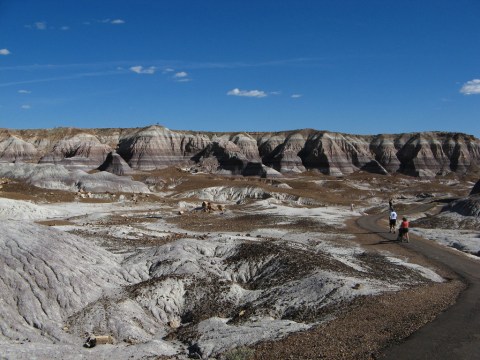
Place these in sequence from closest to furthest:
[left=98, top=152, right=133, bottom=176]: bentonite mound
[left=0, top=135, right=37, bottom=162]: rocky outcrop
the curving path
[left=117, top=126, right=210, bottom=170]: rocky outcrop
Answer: the curving path
[left=98, top=152, right=133, bottom=176]: bentonite mound
[left=0, top=135, right=37, bottom=162]: rocky outcrop
[left=117, top=126, right=210, bottom=170]: rocky outcrop

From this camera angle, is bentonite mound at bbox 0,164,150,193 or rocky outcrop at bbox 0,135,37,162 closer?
bentonite mound at bbox 0,164,150,193

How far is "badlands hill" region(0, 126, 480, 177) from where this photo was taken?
5000 inches

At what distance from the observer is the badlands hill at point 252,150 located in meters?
127

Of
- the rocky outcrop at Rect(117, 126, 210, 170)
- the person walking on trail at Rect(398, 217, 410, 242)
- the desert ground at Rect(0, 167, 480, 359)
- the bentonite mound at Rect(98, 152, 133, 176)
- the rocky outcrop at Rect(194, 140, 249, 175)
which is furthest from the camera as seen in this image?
the rocky outcrop at Rect(194, 140, 249, 175)

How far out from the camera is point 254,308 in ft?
62.1

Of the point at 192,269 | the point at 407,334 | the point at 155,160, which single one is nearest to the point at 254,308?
the point at 192,269

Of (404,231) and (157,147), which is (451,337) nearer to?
(404,231)

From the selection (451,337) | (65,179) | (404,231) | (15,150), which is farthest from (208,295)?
(15,150)

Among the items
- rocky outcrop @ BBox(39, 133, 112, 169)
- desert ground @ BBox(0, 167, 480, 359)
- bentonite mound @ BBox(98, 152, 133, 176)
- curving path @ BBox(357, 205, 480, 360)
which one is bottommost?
desert ground @ BBox(0, 167, 480, 359)

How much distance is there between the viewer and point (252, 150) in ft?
506

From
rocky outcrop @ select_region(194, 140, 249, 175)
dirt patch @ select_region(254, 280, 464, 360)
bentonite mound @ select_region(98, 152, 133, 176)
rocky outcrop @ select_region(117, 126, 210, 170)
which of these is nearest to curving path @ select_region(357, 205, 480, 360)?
dirt patch @ select_region(254, 280, 464, 360)

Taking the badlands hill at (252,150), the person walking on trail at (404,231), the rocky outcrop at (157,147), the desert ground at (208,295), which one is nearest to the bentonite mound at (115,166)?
the badlands hill at (252,150)

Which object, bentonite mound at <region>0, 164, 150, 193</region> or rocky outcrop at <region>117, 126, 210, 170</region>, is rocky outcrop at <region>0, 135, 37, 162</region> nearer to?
rocky outcrop at <region>117, 126, 210, 170</region>

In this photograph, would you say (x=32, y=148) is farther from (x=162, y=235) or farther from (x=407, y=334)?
(x=407, y=334)
